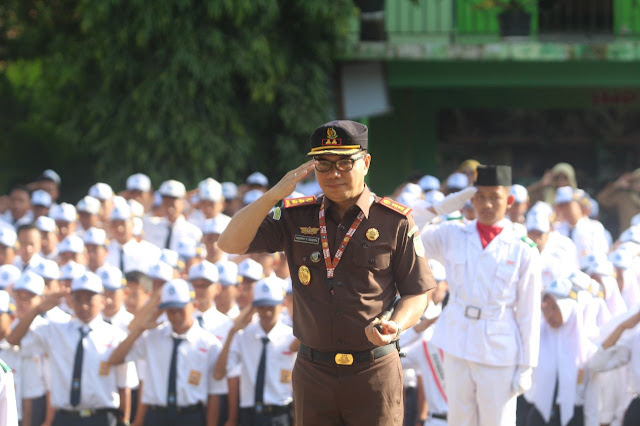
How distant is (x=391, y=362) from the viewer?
441 centimetres

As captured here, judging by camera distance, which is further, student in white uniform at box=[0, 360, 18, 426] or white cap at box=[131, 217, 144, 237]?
white cap at box=[131, 217, 144, 237]

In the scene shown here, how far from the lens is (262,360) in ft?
24.6

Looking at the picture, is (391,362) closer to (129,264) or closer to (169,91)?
(129,264)

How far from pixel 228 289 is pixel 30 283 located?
1432 mm

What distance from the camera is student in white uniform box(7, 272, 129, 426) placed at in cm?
736

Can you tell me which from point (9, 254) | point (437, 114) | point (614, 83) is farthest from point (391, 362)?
point (437, 114)

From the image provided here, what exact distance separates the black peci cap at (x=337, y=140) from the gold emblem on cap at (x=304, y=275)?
1.61 feet

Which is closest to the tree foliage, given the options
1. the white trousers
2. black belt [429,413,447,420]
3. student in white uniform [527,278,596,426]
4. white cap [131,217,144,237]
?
white cap [131,217,144,237]

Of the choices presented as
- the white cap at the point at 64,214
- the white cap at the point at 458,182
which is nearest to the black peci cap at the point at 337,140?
the white cap at the point at 64,214

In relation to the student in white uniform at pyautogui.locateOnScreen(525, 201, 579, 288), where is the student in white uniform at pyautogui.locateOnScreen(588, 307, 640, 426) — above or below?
below

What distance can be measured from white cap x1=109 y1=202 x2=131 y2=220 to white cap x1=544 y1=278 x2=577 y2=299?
359 centimetres

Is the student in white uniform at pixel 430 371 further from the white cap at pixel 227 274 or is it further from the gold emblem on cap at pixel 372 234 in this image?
the gold emblem on cap at pixel 372 234

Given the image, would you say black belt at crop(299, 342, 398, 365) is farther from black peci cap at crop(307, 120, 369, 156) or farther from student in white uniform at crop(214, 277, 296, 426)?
student in white uniform at crop(214, 277, 296, 426)

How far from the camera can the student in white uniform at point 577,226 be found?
920 cm
